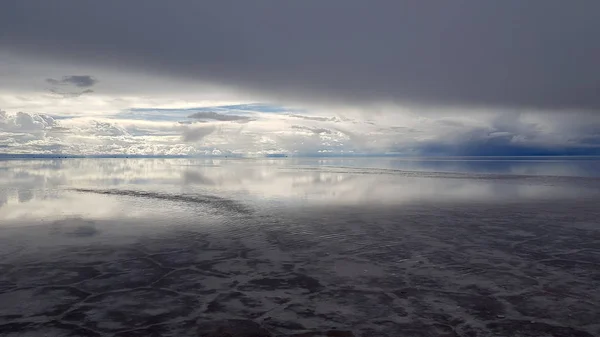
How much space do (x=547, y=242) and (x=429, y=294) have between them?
25.9 ft

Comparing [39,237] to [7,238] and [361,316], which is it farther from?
[361,316]

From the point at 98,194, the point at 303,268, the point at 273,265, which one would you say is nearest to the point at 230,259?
the point at 273,265

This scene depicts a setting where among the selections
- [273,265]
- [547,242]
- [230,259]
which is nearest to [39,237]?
[230,259]

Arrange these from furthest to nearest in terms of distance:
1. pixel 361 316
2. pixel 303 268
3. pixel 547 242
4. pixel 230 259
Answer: pixel 547 242
pixel 230 259
pixel 303 268
pixel 361 316

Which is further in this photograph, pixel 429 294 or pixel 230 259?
pixel 230 259

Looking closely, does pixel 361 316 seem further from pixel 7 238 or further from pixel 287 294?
pixel 7 238

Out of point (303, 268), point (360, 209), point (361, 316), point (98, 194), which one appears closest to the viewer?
point (361, 316)

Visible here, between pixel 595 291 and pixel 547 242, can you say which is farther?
pixel 547 242

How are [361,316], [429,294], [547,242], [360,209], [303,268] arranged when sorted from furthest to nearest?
[360,209] → [547,242] → [303,268] → [429,294] → [361,316]

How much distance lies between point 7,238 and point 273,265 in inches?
423

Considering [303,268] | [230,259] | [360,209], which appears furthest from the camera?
[360,209]

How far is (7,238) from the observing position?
1517cm

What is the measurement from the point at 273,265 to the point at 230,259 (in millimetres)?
1485

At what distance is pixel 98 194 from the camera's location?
30516 millimetres
